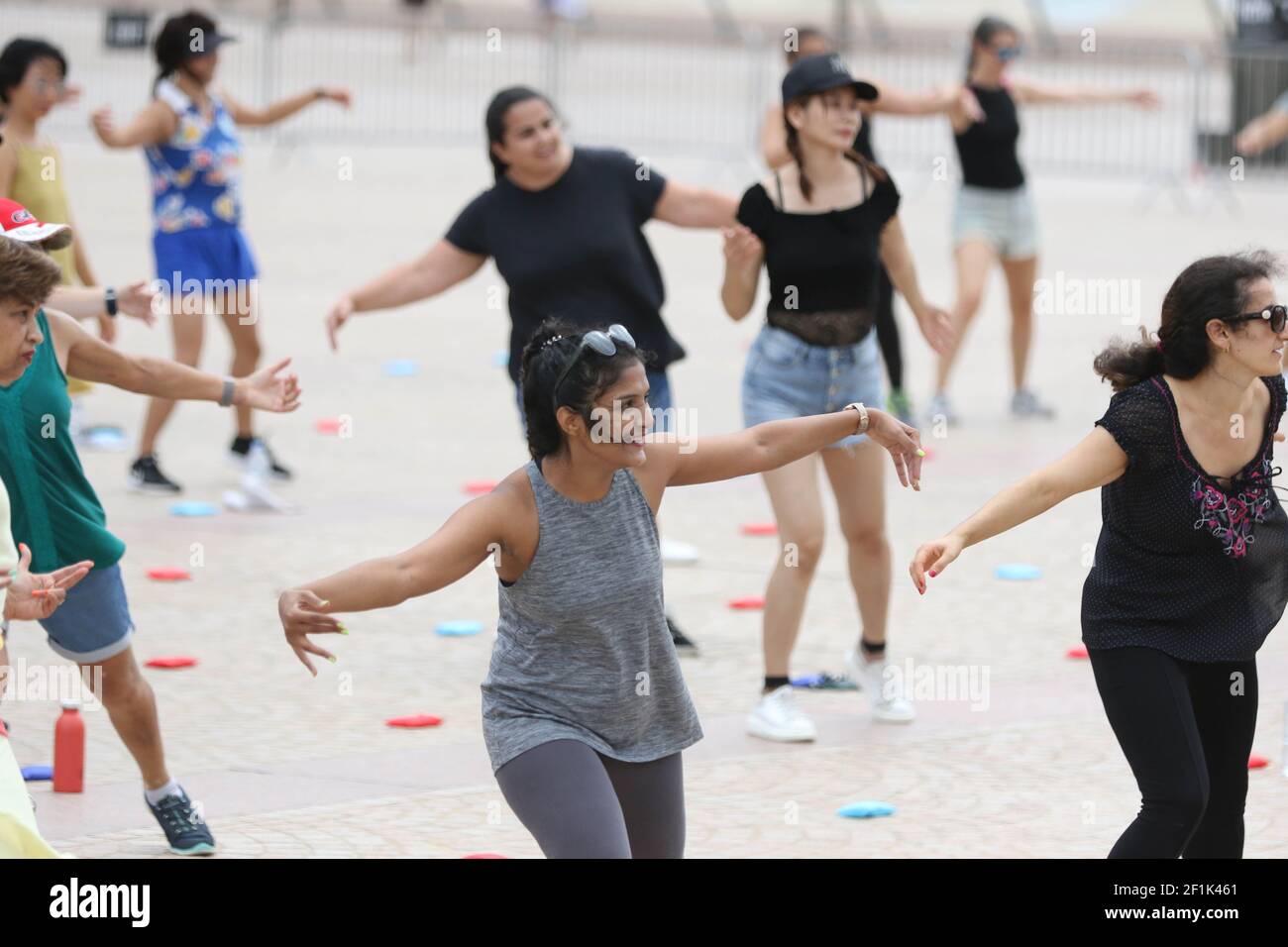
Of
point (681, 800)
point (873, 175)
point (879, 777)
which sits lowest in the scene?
point (879, 777)

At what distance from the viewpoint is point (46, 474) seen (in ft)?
16.2

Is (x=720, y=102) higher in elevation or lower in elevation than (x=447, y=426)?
higher

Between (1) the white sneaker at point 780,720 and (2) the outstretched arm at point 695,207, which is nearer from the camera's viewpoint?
(1) the white sneaker at point 780,720

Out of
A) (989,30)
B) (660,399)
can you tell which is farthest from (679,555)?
(989,30)

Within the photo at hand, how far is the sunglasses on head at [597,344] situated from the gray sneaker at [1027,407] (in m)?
7.54

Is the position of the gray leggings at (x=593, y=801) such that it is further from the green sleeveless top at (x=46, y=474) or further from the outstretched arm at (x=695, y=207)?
the outstretched arm at (x=695, y=207)

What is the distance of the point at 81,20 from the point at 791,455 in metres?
22.2

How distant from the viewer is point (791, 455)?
14.5ft

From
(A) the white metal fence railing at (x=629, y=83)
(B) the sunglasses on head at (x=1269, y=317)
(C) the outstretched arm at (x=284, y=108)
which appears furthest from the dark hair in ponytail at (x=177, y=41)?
(A) the white metal fence railing at (x=629, y=83)

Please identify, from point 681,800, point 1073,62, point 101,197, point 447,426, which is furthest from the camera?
point 1073,62

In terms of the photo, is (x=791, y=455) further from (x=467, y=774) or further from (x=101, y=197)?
(x=101, y=197)

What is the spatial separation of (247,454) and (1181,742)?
6.12m

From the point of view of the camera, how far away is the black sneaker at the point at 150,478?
9.48m

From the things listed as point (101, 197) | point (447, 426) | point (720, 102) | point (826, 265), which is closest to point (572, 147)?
point (826, 265)
